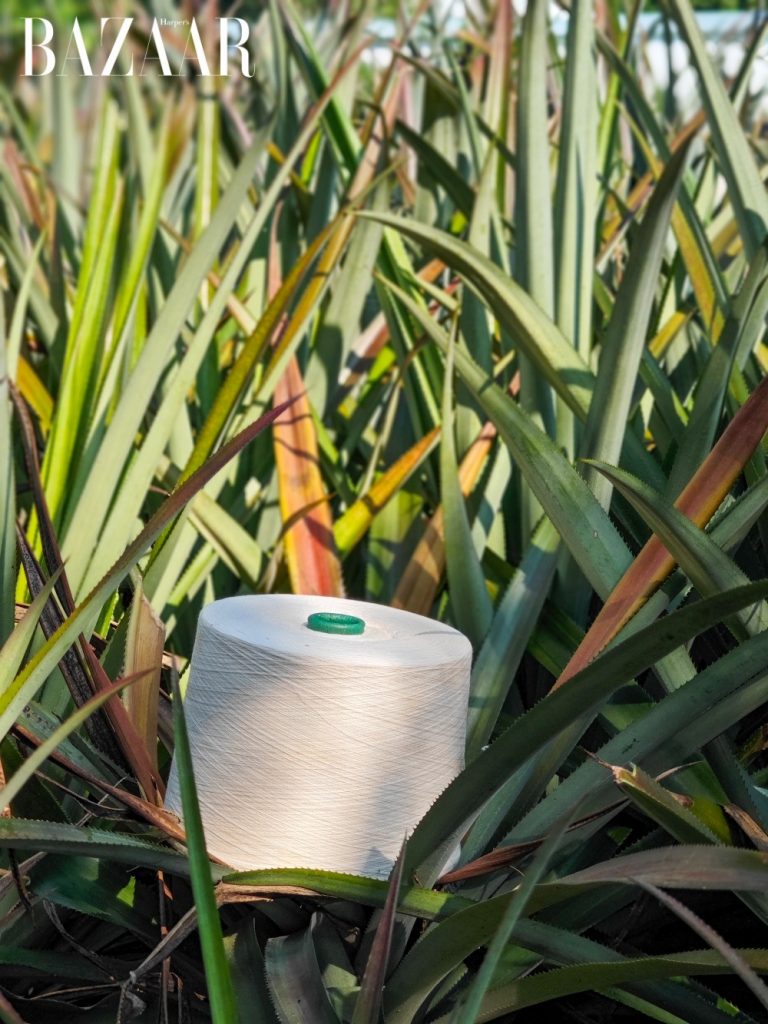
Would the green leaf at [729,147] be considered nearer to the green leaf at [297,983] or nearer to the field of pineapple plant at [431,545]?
the field of pineapple plant at [431,545]

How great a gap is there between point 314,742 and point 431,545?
359mm

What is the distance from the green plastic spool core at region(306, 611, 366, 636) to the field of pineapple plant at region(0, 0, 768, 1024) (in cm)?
10

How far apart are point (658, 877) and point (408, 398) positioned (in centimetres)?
69

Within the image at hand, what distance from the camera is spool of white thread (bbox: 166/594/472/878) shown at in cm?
69

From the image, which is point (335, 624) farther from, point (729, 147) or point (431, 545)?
point (729, 147)

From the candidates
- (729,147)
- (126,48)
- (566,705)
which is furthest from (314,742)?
(126,48)

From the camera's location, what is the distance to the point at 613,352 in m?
0.86

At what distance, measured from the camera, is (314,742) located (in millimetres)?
691

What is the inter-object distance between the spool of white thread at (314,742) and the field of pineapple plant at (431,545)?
1.3 inches

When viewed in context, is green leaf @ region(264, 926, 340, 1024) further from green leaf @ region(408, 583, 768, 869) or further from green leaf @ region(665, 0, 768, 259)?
green leaf @ region(665, 0, 768, 259)

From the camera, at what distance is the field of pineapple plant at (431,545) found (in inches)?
24.4

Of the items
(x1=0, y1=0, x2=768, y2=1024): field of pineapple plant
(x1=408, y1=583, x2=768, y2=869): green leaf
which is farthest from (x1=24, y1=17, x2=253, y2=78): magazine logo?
(x1=408, y1=583, x2=768, y2=869): green leaf

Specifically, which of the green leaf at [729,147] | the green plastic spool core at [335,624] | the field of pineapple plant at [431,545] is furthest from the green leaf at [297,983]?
the green leaf at [729,147]

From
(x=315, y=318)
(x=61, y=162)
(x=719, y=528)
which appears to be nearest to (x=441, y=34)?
(x=61, y=162)
